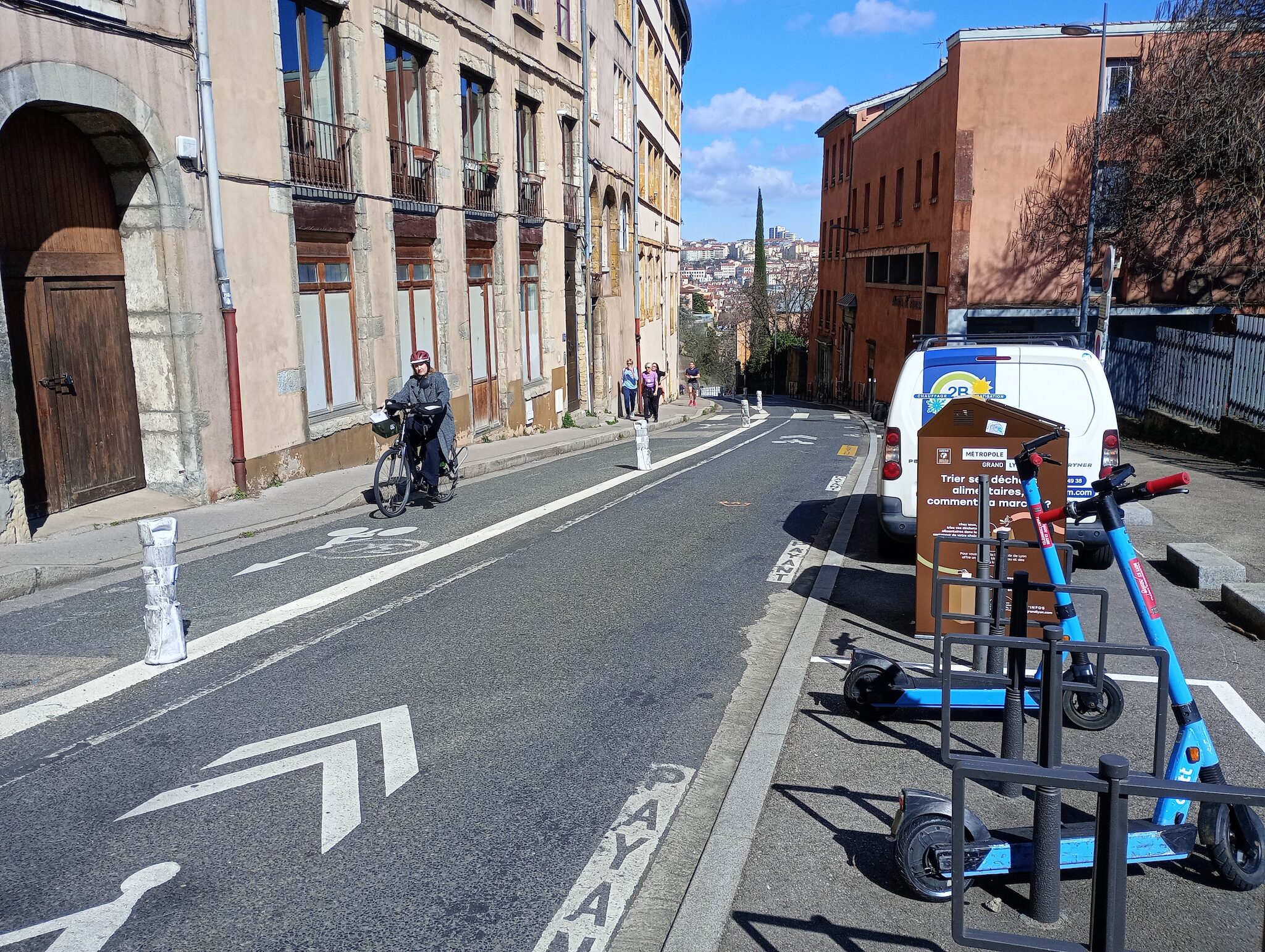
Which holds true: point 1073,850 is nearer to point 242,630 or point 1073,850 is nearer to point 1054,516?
point 1054,516

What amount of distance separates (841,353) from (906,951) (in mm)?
49104

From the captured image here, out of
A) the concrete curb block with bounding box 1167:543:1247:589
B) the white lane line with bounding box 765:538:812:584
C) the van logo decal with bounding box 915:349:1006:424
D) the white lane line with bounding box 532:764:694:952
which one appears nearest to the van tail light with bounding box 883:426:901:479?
the van logo decal with bounding box 915:349:1006:424

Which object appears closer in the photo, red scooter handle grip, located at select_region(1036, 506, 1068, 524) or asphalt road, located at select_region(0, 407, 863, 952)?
asphalt road, located at select_region(0, 407, 863, 952)

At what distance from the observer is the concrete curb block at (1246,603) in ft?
24.1

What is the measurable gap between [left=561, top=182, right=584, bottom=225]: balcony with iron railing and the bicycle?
1616cm

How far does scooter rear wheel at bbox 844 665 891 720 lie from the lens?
579cm

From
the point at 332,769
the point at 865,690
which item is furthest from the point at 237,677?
the point at 865,690

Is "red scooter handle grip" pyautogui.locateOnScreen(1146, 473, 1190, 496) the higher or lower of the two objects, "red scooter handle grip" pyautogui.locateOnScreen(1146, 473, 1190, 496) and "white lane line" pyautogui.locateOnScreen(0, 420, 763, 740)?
the higher

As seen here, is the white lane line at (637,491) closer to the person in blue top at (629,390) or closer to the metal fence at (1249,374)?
the metal fence at (1249,374)

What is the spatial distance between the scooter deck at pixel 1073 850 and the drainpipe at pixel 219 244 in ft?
36.6

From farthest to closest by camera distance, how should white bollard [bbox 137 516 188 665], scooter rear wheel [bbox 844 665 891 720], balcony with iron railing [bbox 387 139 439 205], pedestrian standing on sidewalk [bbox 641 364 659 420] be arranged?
pedestrian standing on sidewalk [bbox 641 364 659 420] → balcony with iron railing [bbox 387 139 439 205] → white bollard [bbox 137 516 188 665] → scooter rear wheel [bbox 844 665 891 720]

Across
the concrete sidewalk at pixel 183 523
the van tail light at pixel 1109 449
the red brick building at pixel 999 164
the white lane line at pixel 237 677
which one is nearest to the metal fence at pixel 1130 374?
the red brick building at pixel 999 164

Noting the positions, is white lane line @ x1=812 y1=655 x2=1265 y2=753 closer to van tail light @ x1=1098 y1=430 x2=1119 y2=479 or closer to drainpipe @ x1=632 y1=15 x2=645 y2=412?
van tail light @ x1=1098 y1=430 x2=1119 y2=479

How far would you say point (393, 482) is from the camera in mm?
12320
